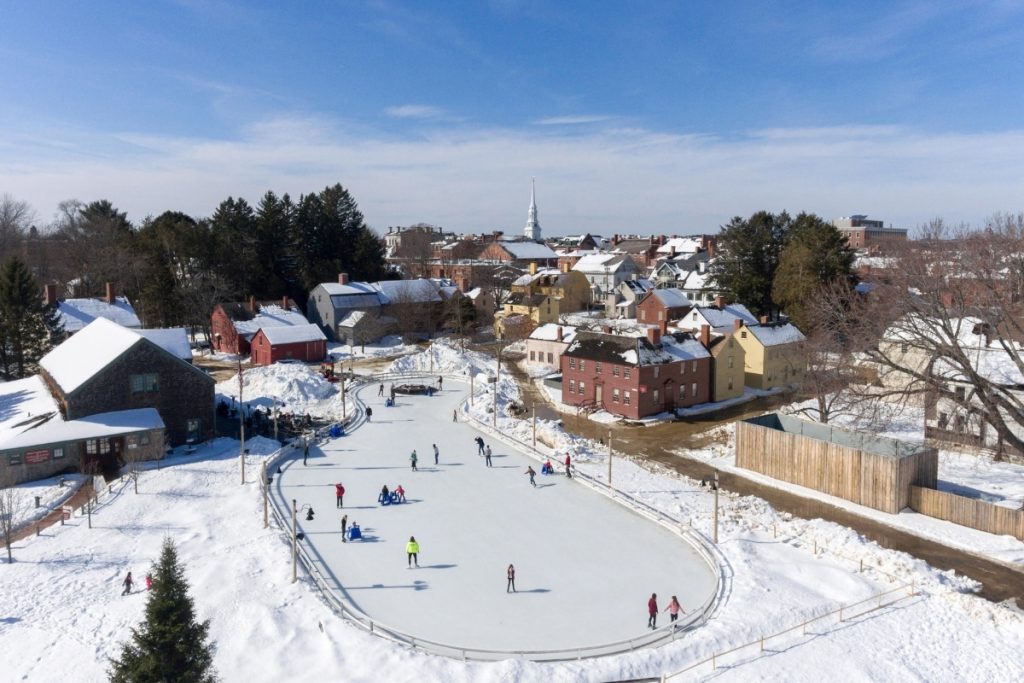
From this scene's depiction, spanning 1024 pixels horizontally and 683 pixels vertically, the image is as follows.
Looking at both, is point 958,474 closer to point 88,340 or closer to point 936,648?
point 936,648

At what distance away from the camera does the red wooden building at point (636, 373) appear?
47.7 m

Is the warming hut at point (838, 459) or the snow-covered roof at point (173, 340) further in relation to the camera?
the snow-covered roof at point (173, 340)

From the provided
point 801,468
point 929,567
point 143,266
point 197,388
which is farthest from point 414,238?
point 929,567

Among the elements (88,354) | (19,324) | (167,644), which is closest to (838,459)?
(167,644)

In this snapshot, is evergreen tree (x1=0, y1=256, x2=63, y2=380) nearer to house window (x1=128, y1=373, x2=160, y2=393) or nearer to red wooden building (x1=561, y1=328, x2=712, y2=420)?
house window (x1=128, y1=373, x2=160, y2=393)

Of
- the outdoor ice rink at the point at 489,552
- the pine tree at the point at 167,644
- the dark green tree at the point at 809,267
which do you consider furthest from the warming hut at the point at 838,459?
the dark green tree at the point at 809,267

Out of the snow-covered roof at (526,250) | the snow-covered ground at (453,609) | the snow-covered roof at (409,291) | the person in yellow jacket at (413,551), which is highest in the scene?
the snow-covered roof at (526,250)

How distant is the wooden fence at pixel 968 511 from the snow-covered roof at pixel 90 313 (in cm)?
6188

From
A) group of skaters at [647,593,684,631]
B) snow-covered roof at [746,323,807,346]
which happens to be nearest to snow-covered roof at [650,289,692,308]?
snow-covered roof at [746,323,807,346]

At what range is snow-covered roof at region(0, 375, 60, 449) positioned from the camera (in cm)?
3536

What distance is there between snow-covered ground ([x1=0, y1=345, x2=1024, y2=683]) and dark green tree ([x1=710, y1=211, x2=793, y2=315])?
4883 centimetres

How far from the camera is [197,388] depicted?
131 feet

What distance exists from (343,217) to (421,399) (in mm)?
47701

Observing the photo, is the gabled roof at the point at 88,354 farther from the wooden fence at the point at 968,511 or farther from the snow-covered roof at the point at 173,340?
the wooden fence at the point at 968,511
